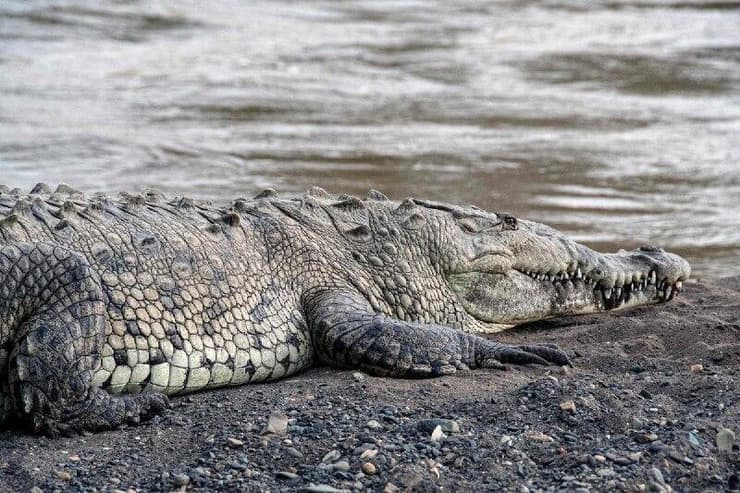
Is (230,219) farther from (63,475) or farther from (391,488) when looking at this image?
(391,488)

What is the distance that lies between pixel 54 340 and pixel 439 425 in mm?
1378

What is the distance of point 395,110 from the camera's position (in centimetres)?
1279

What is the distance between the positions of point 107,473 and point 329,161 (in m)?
6.66

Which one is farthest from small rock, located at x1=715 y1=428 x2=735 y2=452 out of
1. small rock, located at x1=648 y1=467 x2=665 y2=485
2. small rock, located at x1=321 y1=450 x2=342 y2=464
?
small rock, located at x1=321 y1=450 x2=342 y2=464

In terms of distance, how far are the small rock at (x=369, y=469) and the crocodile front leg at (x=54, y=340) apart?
0.93 meters

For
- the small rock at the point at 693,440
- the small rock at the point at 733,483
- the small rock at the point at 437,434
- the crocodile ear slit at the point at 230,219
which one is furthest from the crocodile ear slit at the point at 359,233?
the small rock at the point at 733,483

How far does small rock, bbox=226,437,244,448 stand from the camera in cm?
400

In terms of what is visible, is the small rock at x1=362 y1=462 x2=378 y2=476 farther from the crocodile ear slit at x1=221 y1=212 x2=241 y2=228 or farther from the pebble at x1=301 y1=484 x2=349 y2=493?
the crocodile ear slit at x1=221 y1=212 x2=241 y2=228

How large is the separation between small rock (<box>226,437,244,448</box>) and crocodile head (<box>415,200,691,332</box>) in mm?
2032

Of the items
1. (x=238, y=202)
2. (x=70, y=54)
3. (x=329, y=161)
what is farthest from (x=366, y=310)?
(x=70, y=54)

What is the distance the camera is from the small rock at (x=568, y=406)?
14.1 ft

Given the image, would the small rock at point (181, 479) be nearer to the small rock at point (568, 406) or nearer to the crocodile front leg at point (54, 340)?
the crocodile front leg at point (54, 340)

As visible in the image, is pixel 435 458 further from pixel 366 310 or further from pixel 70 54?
pixel 70 54

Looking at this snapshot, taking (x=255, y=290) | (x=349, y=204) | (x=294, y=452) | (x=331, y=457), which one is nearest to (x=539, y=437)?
(x=331, y=457)
